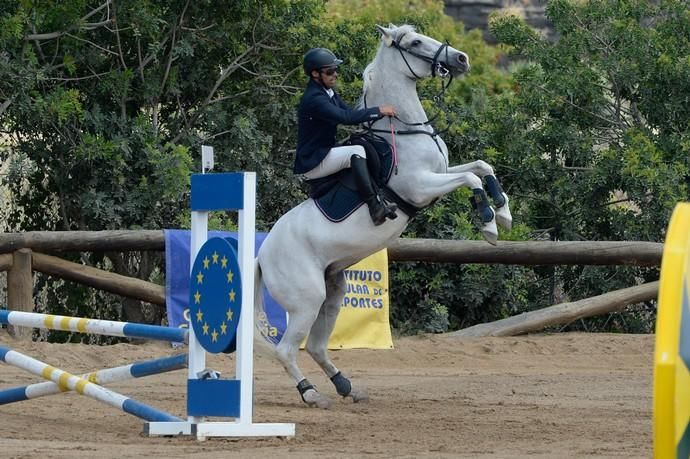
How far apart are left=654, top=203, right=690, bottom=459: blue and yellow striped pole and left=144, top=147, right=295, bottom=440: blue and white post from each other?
311 cm

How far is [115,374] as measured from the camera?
7.18 meters

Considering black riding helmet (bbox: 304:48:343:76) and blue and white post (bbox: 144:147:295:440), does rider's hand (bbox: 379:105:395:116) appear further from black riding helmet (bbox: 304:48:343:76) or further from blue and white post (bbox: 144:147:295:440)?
blue and white post (bbox: 144:147:295:440)

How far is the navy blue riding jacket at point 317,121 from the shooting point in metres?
8.34

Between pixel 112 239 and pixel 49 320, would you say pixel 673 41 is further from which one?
pixel 49 320

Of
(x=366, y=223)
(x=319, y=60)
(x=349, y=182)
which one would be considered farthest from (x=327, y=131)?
(x=366, y=223)

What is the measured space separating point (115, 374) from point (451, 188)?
2.61 m

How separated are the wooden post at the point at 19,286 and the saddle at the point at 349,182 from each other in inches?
152

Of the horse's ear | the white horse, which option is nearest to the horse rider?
the white horse

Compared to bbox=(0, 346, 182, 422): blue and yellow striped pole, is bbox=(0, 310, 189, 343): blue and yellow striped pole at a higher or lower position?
higher

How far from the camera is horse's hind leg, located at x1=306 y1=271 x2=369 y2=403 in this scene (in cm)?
881

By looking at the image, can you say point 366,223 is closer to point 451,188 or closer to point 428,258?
point 451,188

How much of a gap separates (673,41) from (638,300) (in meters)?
3.12

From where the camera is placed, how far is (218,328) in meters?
6.73

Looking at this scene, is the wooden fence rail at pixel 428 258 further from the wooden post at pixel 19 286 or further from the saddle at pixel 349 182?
the saddle at pixel 349 182
